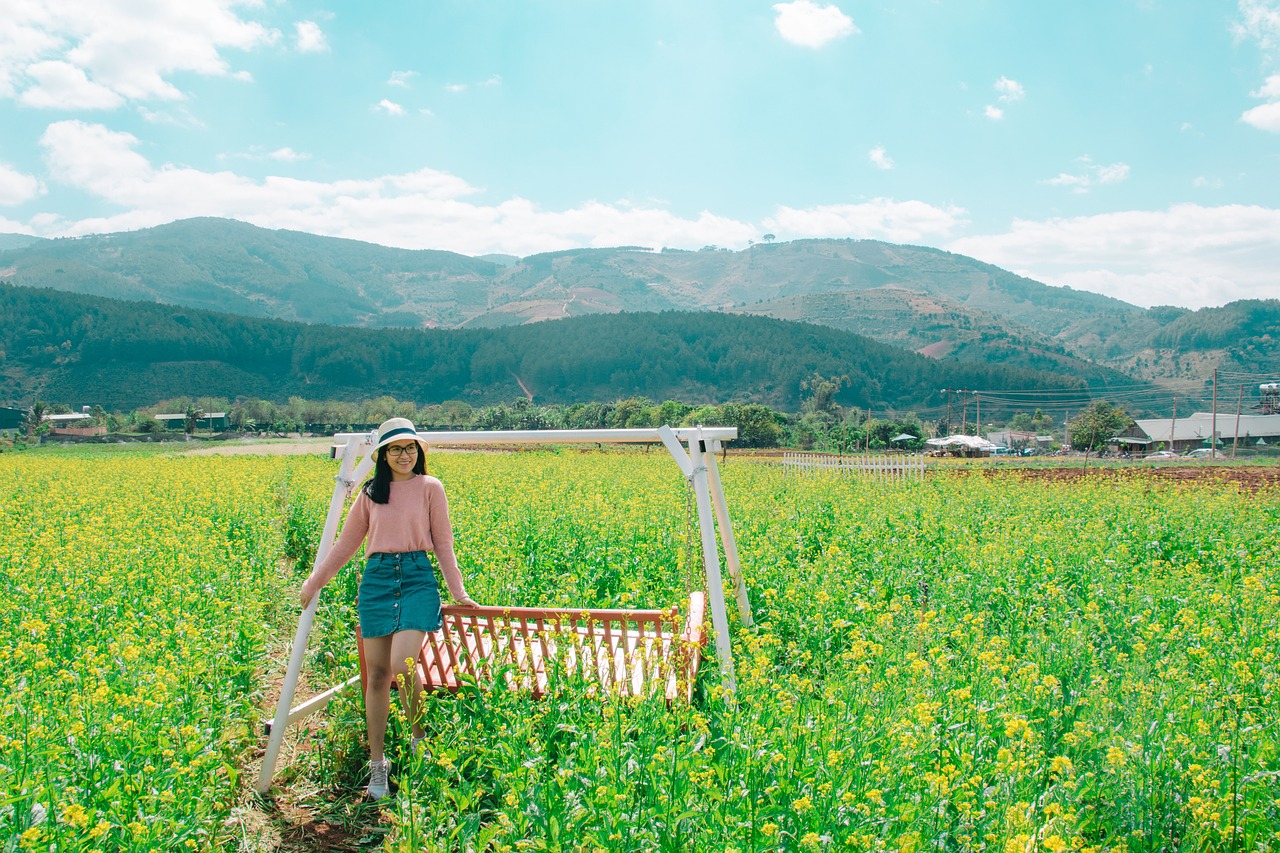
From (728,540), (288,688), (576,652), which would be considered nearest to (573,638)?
(576,652)

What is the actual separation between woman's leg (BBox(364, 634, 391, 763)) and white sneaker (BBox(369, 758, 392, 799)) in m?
0.03

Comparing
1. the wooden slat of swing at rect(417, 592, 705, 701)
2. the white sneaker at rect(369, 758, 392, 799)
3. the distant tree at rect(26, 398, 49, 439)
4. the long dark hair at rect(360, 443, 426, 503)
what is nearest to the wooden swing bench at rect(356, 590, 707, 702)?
the wooden slat of swing at rect(417, 592, 705, 701)

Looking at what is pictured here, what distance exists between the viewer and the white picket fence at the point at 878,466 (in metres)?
18.5

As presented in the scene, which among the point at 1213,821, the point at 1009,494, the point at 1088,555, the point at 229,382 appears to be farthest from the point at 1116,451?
the point at 229,382

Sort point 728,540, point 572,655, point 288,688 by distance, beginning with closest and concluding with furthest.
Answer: point 288,688, point 572,655, point 728,540

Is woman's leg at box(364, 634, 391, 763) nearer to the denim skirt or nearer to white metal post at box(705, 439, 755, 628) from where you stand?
the denim skirt

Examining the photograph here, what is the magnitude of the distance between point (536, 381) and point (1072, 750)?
133783 mm

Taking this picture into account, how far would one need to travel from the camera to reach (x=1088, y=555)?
23.3 feet

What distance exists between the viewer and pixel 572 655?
4.73 meters

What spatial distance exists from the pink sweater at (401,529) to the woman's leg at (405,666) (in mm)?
323

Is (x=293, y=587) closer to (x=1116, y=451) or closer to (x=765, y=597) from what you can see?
(x=765, y=597)

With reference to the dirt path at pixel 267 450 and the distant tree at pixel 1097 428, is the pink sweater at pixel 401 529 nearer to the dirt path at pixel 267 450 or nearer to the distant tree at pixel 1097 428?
the dirt path at pixel 267 450

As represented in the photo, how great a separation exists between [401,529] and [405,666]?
746 mm

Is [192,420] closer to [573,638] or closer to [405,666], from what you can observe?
[405,666]
